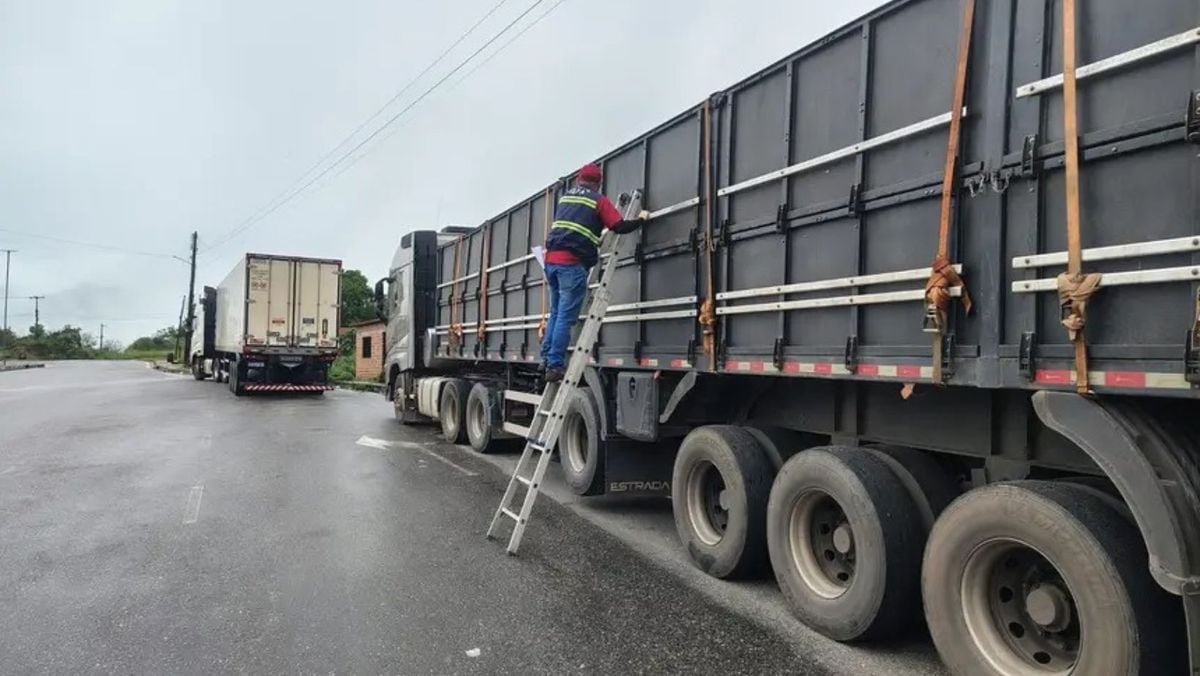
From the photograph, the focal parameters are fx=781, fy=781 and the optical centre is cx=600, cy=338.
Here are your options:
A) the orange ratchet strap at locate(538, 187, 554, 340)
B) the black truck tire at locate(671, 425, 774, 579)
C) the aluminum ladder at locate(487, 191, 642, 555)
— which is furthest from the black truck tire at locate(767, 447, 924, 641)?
the orange ratchet strap at locate(538, 187, 554, 340)

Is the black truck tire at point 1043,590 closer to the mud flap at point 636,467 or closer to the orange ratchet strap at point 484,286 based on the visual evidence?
the mud flap at point 636,467

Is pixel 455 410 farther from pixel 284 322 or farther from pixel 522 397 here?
pixel 284 322

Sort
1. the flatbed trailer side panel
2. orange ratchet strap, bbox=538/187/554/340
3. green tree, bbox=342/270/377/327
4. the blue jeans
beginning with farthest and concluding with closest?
green tree, bbox=342/270/377/327
orange ratchet strap, bbox=538/187/554/340
the blue jeans
the flatbed trailer side panel

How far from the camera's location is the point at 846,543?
4.13 metres

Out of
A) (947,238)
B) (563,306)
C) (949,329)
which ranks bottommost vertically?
(949,329)

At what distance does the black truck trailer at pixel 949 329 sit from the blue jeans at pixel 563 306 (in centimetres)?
50

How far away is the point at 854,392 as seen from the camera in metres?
4.52

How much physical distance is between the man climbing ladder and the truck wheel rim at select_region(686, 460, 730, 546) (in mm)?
1714

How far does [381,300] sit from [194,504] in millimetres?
8191

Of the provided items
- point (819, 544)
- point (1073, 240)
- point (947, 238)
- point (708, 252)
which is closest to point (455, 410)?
point (708, 252)

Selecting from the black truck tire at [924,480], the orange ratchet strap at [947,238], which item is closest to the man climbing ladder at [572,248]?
the black truck tire at [924,480]

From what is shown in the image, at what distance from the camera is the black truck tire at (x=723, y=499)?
4.88 metres

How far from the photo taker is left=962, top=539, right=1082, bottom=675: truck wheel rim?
123 inches

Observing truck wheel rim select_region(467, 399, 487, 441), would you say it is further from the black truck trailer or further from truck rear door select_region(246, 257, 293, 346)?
truck rear door select_region(246, 257, 293, 346)
